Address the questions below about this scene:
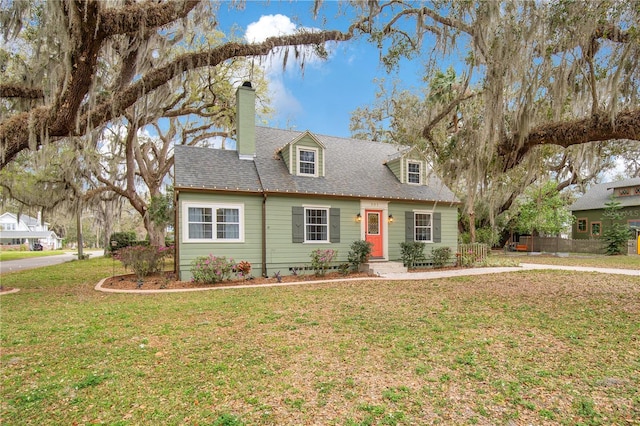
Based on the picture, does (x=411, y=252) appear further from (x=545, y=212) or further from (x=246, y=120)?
(x=545, y=212)

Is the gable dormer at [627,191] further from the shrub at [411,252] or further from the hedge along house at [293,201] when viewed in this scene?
the shrub at [411,252]

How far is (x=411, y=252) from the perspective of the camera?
1196 cm

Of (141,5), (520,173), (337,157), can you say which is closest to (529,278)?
(520,173)

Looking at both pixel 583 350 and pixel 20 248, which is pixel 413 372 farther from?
pixel 20 248

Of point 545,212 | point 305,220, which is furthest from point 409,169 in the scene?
point 545,212

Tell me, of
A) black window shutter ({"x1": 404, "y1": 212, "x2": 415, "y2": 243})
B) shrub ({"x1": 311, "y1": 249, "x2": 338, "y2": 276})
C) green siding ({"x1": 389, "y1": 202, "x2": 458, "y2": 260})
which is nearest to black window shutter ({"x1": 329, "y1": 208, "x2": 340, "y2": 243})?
shrub ({"x1": 311, "y1": 249, "x2": 338, "y2": 276})

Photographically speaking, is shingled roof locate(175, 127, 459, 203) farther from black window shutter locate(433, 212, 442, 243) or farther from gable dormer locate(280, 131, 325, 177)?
black window shutter locate(433, 212, 442, 243)

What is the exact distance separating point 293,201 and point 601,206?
79.3ft

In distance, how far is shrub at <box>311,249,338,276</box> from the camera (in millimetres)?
10648

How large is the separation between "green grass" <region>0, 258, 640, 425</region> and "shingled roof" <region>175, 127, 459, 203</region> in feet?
14.6

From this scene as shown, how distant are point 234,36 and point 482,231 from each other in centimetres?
1830

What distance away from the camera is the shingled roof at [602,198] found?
21.7 metres

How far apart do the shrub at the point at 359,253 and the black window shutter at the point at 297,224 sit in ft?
6.02

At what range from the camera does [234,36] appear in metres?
11.1
